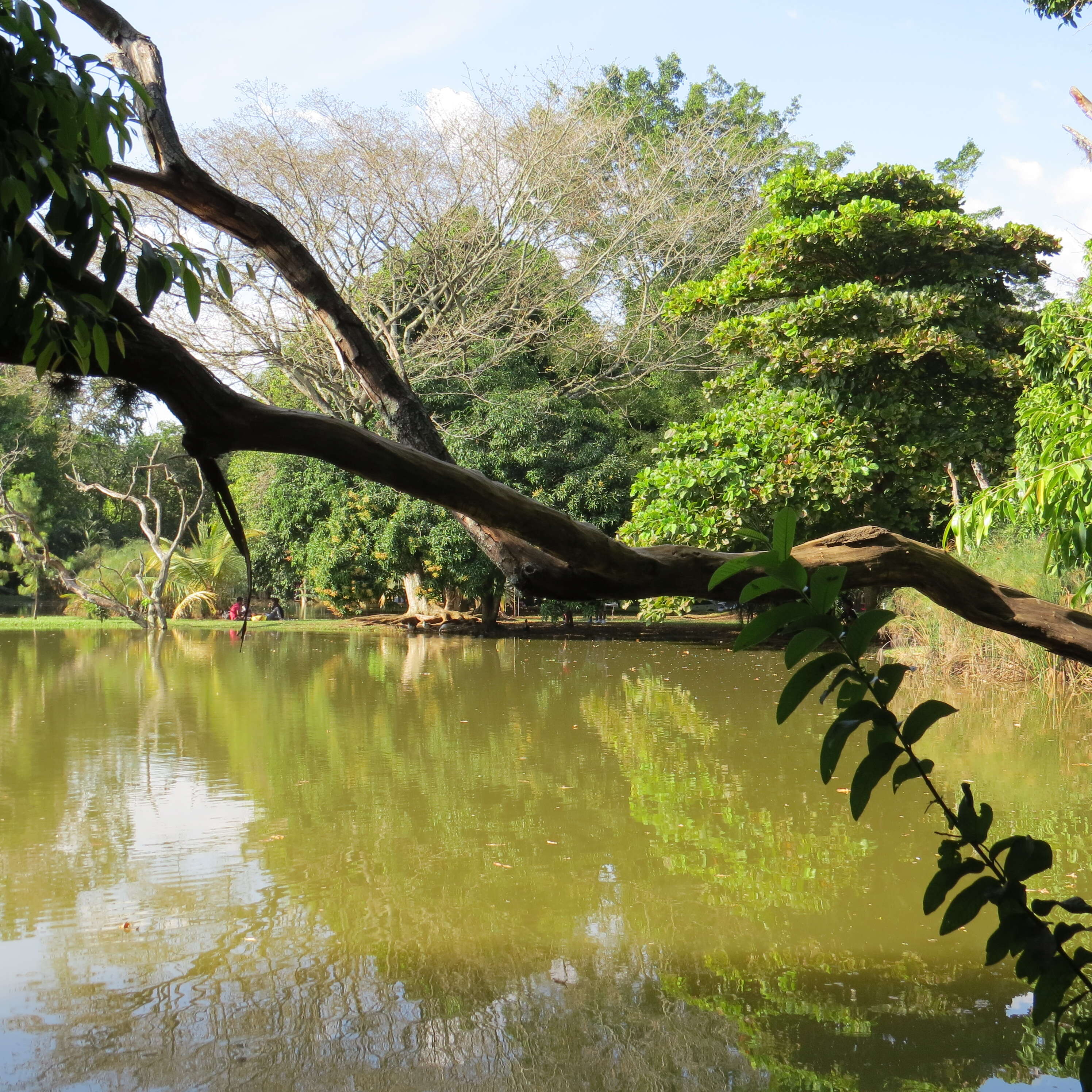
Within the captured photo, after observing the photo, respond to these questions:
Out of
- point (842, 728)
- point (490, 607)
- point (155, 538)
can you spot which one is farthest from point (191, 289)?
point (155, 538)

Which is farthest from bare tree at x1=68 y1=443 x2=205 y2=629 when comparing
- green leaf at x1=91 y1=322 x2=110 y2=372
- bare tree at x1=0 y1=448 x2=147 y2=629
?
green leaf at x1=91 y1=322 x2=110 y2=372

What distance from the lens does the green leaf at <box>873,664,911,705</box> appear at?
823 mm

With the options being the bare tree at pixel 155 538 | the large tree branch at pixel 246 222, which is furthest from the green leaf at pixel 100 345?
the bare tree at pixel 155 538

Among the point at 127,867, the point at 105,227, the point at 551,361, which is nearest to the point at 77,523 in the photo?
the point at 551,361

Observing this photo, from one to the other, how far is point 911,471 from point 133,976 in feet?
30.7

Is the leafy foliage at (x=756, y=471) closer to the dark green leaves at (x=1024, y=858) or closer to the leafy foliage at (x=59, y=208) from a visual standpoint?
the leafy foliage at (x=59, y=208)

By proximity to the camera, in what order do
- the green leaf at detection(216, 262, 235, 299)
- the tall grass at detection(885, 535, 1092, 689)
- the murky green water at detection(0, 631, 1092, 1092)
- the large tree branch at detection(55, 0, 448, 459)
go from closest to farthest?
the green leaf at detection(216, 262, 235, 299)
the large tree branch at detection(55, 0, 448, 459)
the murky green water at detection(0, 631, 1092, 1092)
the tall grass at detection(885, 535, 1092, 689)

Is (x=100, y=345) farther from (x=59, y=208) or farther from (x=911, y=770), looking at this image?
(x=911, y=770)

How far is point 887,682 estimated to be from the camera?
0.84 meters

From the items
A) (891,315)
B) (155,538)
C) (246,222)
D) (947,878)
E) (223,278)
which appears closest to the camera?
(947,878)

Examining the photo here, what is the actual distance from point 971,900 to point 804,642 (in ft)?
0.87

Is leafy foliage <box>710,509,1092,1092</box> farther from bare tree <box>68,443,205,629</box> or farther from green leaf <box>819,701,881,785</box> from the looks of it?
bare tree <box>68,443,205,629</box>

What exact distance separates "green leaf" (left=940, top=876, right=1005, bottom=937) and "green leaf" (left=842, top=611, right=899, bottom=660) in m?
0.21

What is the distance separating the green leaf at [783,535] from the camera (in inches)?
30.0
